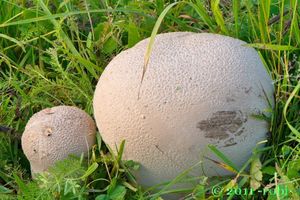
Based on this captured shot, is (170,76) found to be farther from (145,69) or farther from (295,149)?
(295,149)

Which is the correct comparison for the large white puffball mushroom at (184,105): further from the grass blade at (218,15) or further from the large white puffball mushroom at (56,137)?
the grass blade at (218,15)

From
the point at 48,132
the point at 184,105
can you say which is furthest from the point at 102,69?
the point at 184,105

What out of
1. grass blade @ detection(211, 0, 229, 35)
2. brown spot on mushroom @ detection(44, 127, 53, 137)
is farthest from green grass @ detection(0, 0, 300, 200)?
brown spot on mushroom @ detection(44, 127, 53, 137)

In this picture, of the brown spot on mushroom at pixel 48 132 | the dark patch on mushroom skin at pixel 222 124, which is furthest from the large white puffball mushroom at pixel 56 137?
the dark patch on mushroom skin at pixel 222 124

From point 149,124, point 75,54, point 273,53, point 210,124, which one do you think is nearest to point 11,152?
point 75,54

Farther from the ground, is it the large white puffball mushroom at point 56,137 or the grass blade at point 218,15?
the grass blade at point 218,15

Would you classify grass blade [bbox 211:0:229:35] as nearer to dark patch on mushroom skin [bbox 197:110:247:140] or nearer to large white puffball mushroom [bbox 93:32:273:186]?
large white puffball mushroom [bbox 93:32:273:186]

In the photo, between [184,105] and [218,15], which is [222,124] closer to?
[184,105]
